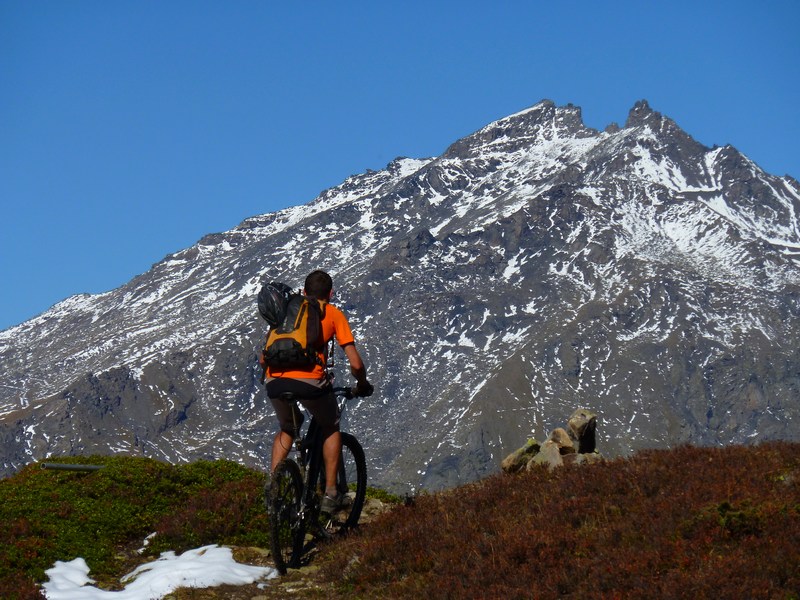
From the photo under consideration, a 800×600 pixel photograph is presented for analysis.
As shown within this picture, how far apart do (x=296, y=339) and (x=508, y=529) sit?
13.2 ft

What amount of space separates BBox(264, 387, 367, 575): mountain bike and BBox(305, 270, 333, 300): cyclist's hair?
1465 millimetres

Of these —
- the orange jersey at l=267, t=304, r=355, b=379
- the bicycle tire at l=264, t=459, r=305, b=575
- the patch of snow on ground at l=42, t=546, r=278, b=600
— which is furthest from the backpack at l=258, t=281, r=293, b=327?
the patch of snow on ground at l=42, t=546, r=278, b=600

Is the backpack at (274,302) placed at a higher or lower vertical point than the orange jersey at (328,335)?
higher

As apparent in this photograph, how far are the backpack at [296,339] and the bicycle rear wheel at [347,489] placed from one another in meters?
1.70

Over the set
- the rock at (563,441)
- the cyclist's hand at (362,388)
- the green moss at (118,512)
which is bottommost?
the rock at (563,441)

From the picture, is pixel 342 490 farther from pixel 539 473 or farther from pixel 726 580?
pixel 726 580

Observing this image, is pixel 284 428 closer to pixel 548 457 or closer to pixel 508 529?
pixel 508 529

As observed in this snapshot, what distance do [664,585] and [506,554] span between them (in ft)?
8.06

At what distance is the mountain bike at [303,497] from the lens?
46.4 feet

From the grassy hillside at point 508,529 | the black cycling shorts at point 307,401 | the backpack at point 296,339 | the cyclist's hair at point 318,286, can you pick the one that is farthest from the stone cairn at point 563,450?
the backpack at point 296,339

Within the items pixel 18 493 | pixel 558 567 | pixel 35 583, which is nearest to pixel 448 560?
pixel 558 567

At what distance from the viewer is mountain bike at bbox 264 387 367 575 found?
1414cm

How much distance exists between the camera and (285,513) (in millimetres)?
14289

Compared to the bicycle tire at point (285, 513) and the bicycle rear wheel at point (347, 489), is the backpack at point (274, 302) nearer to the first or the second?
the bicycle tire at point (285, 513)
